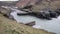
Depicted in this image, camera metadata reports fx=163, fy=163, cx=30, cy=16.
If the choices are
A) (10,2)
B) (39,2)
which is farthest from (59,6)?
(10,2)

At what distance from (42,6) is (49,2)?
1.11m

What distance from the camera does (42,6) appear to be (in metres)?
14.8

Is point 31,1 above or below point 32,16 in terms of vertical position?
above

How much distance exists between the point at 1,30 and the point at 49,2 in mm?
10007

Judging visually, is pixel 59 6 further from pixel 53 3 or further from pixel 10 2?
pixel 10 2

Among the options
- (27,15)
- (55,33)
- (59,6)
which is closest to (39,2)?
(59,6)

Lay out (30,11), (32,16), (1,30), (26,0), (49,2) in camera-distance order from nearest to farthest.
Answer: (1,30)
(32,16)
(30,11)
(49,2)
(26,0)

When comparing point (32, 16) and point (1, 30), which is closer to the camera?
point (1, 30)

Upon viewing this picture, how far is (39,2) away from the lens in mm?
15828

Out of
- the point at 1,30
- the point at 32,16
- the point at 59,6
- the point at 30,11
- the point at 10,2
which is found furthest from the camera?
the point at 10,2

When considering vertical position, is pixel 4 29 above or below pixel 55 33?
above

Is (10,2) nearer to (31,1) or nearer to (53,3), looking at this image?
(31,1)

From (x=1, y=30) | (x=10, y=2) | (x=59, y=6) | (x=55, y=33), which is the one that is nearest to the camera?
(x=1, y=30)

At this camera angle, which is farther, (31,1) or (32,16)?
(31,1)
